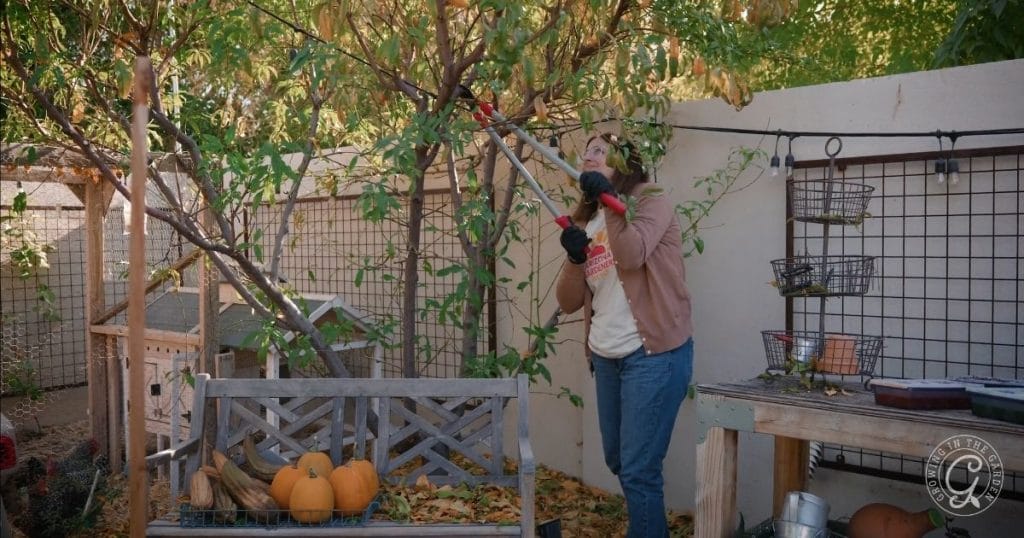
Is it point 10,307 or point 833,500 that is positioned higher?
point 10,307

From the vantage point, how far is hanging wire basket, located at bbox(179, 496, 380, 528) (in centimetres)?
317

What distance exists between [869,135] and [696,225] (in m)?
0.95

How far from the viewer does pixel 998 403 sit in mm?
2748

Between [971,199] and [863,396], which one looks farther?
[971,199]

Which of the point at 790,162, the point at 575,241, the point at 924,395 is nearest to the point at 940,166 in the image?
the point at 790,162

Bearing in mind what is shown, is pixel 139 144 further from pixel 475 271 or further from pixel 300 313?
pixel 300 313

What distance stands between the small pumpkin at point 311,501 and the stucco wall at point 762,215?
82.1 inches

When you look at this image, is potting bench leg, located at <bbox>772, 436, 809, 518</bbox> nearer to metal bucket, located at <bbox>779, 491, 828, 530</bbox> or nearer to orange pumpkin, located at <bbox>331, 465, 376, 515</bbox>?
metal bucket, located at <bbox>779, 491, 828, 530</bbox>

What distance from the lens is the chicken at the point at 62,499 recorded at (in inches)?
171

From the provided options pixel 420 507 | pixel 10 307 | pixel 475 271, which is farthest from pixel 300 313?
pixel 10 307

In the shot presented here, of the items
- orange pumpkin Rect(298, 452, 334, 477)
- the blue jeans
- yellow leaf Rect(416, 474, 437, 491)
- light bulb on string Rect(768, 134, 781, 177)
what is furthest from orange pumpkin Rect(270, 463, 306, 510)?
light bulb on string Rect(768, 134, 781, 177)

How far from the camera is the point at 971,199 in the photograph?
3664 millimetres

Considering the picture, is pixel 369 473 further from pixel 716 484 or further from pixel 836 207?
pixel 836 207

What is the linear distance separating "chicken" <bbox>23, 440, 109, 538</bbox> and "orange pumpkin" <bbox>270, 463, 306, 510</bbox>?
1.79m
